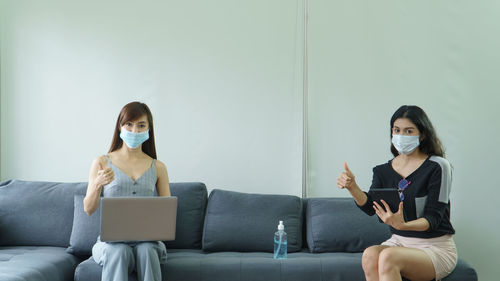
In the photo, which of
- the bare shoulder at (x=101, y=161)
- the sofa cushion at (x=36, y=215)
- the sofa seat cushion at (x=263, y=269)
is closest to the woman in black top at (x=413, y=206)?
the sofa seat cushion at (x=263, y=269)

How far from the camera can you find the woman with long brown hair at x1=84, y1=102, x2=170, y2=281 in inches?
101

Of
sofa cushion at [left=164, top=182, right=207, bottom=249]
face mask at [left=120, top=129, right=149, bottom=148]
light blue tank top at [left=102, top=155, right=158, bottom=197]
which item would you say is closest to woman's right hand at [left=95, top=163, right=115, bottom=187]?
light blue tank top at [left=102, top=155, right=158, bottom=197]

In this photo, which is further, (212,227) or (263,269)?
(212,227)

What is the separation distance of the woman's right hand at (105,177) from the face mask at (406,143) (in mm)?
1506

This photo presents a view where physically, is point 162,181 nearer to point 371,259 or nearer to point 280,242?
point 280,242

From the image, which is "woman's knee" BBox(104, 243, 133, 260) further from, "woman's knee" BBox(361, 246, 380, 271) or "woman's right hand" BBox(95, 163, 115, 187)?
"woman's knee" BBox(361, 246, 380, 271)

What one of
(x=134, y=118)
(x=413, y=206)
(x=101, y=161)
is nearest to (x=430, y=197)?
(x=413, y=206)

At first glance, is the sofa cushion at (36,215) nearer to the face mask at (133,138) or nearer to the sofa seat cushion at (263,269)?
the face mask at (133,138)

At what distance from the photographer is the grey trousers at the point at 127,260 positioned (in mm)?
2541

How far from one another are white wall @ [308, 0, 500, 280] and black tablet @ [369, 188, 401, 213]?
1410 millimetres

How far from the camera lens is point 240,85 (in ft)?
12.6

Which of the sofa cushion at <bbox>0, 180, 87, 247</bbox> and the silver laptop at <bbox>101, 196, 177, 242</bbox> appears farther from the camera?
the sofa cushion at <bbox>0, 180, 87, 247</bbox>

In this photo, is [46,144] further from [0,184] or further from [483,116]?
[483,116]

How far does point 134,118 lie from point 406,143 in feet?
4.95
